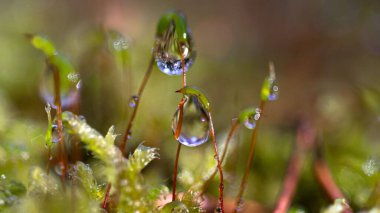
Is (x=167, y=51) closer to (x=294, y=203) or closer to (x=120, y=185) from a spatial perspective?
(x=120, y=185)

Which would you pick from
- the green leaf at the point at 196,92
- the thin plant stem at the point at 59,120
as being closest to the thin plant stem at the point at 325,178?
the green leaf at the point at 196,92

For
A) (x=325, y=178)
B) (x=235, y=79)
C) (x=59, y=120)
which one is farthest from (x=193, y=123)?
(x=235, y=79)

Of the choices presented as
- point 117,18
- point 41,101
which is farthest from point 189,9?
point 41,101

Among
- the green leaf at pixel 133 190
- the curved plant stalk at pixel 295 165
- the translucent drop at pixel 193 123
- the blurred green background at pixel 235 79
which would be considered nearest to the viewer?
the green leaf at pixel 133 190

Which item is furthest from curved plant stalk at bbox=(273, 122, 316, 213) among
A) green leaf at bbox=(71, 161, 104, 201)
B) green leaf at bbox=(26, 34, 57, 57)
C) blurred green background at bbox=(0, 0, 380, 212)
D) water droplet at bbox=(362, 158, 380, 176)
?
green leaf at bbox=(26, 34, 57, 57)

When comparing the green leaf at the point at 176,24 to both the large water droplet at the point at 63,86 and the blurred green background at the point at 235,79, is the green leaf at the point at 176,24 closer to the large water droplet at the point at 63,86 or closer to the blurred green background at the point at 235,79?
the large water droplet at the point at 63,86

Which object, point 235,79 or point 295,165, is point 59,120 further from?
point 235,79
